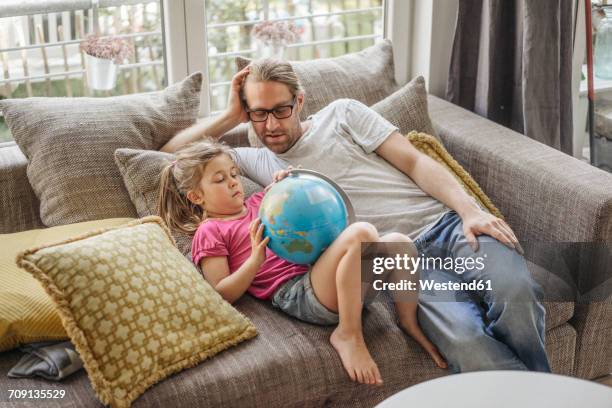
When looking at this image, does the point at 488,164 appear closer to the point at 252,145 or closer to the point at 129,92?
the point at 252,145

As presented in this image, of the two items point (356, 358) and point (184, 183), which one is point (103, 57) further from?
point (356, 358)

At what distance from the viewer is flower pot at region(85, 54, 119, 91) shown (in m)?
2.91

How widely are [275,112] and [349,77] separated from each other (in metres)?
0.61

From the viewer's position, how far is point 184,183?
2289 millimetres

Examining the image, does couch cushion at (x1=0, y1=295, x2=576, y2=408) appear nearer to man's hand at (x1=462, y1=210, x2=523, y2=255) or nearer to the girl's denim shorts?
the girl's denim shorts

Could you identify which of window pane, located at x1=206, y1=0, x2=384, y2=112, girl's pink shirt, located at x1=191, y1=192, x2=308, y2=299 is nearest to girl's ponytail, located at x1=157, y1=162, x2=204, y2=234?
girl's pink shirt, located at x1=191, y1=192, x2=308, y2=299

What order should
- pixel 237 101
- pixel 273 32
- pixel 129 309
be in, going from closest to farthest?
pixel 129 309 < pixel 237 101 < pixel 273 32

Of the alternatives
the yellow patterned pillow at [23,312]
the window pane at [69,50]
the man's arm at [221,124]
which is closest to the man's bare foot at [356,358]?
the yellow patterned pillow at [23,312]

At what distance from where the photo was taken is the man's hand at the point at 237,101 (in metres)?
2.45

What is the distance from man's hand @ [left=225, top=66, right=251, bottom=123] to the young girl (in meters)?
0.17

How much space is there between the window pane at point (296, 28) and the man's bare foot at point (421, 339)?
134 centimetres

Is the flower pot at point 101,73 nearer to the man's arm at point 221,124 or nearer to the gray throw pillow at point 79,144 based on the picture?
the gray throw pillow at point 79,144

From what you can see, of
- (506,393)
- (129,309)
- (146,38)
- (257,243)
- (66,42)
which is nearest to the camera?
(506,393)

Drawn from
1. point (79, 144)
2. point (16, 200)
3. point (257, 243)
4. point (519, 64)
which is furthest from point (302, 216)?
point (519, 64)
